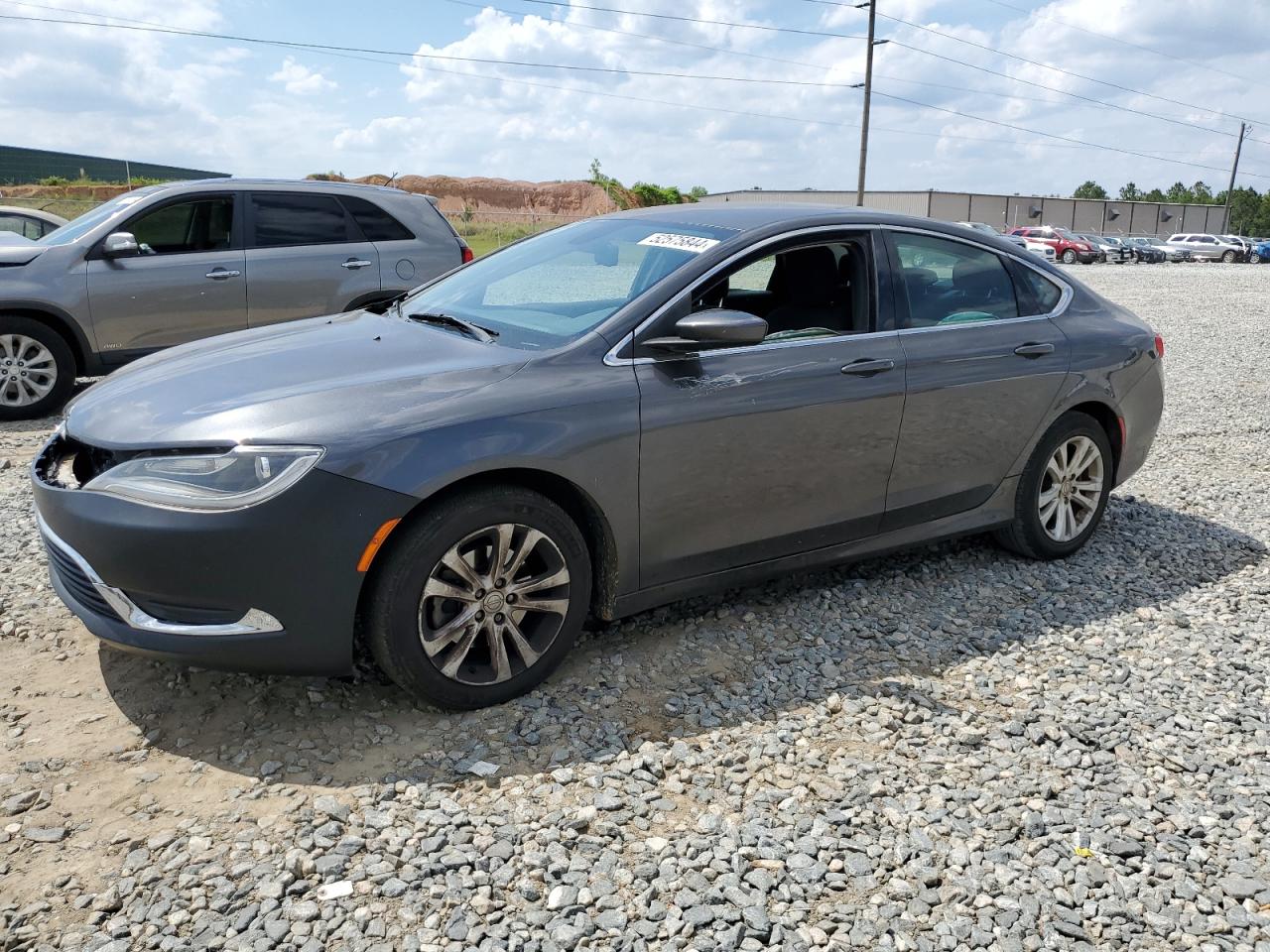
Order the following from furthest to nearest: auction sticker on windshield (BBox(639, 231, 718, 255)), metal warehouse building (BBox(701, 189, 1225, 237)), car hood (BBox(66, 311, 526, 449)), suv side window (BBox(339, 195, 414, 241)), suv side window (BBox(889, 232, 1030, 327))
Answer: metal warehouse building (BBox(701, 189, 1225, 237)) → suv side window (BBox(339, 195, 414, 241)) → suv side window (BBox(889, 232, 1030, 327)) → auction sticker on windshield (BBox(639, 231, 718, 255)) → car hood (BBox(66, 311, 526, 449))

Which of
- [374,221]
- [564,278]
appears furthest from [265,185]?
[564,278]

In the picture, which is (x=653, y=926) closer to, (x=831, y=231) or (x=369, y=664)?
(x=369, y=664)

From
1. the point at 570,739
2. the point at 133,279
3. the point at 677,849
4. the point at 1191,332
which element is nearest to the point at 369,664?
the point at 570,739

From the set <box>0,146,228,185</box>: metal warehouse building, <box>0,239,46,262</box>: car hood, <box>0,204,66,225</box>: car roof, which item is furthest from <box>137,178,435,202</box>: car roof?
<box>0,146,228,185</box>: metal warehouse building

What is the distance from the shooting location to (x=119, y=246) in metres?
7.88

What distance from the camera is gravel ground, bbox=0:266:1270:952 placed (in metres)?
2.60

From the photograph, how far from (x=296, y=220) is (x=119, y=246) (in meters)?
1.37

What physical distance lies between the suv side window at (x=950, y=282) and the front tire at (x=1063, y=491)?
27.0 inches

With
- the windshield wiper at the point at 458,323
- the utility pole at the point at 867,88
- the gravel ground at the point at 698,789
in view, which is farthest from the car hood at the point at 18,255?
the utility pole at the point at 867,88

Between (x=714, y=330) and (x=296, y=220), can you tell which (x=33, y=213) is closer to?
(x=296, y=220)

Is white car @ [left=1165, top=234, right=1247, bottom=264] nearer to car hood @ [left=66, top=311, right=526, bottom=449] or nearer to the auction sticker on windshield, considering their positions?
the auction sticker on windshield

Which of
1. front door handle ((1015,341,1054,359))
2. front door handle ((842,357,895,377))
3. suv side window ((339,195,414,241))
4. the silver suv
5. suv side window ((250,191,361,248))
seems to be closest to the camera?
front door handle ((842,357,895,377))

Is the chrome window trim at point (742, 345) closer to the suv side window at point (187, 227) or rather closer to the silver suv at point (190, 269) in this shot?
the silver suv at point (190, 269)

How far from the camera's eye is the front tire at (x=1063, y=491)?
496 centimetres
